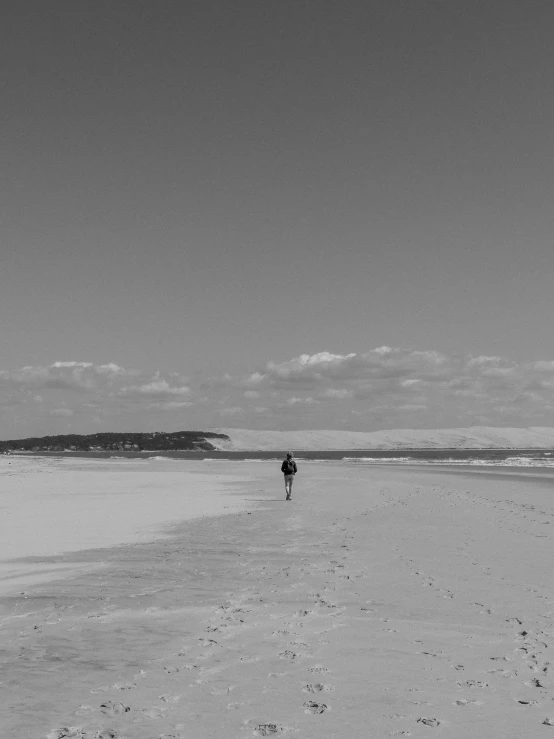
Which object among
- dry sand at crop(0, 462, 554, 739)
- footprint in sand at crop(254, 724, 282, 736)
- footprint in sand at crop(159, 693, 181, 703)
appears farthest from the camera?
footprint in sand at crop(159, 693, 181, 703)

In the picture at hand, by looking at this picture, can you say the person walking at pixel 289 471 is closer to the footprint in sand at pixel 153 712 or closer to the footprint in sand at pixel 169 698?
the footprint in sand at pixel 169 698

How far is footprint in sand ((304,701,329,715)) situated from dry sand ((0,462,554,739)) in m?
0.02

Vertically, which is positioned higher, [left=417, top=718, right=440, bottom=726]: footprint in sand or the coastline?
[left=417, top=718, right=440, bottom=726]: footprint in sand

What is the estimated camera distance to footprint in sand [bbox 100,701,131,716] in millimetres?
6288

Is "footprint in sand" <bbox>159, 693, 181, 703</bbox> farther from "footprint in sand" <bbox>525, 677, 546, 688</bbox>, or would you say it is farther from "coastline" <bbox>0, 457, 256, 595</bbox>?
"coastline" <bbox>0, 457, 256, 595</bbox>

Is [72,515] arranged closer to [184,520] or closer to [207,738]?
[184,520]

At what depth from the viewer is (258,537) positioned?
Result: 18.5 meters

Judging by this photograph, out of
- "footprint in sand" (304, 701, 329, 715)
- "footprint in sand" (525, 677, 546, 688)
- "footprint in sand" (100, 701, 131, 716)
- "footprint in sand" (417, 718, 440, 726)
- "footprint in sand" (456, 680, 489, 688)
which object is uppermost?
"footprint in sand" (525, 677, 546, 688)

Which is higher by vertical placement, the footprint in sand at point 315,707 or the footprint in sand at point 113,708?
the footprint in sand at point 315,707

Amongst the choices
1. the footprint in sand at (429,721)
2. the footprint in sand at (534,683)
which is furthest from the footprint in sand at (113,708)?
the footprint in sand at (534,683)

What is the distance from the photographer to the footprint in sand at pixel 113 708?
248 inches

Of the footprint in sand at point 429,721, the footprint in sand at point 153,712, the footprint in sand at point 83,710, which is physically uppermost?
the footprint in sand at point 429,721

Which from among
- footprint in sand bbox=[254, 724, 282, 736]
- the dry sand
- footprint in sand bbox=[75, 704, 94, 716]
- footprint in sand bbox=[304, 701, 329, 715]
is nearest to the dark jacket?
the dry sand

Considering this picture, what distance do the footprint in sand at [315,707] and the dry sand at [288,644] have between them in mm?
20
